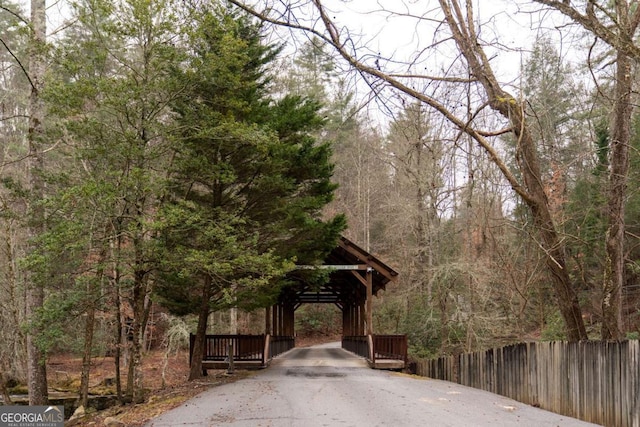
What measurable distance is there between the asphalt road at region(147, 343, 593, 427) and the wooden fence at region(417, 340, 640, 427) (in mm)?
276

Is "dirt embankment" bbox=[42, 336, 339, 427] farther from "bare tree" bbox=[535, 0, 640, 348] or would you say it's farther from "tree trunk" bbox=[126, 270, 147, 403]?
"bare tree" bbox=[535, 0, 640, 348]

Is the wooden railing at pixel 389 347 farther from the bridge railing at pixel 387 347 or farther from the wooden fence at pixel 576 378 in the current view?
the wooden fence at pixel 576 378

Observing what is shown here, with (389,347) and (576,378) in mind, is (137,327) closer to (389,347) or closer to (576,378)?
(576,378)

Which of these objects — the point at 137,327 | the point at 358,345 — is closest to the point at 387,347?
the point at 358,345

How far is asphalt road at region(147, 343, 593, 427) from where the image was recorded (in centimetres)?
737

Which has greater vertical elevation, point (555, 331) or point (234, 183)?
point (234, 183)

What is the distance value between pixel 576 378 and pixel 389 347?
995cm

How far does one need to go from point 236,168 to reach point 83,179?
3882 millimetres

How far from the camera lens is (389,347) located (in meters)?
17.5

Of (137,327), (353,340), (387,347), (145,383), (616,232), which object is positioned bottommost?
(145,383)

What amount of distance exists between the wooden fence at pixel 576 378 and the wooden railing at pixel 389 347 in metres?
5.25

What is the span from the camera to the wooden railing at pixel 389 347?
55.8 ft

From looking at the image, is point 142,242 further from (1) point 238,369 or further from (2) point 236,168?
(1) point 238,369

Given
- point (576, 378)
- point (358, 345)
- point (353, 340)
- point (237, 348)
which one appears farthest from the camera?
point (353, 340)
